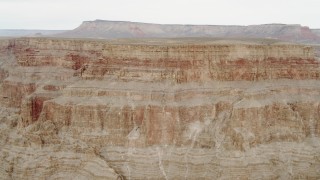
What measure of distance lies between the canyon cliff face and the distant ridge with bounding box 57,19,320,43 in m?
99.3

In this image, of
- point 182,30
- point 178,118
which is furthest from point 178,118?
point 182,30

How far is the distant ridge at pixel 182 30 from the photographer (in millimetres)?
164125

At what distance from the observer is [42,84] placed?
68.9 metres

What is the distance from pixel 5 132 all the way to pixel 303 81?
35.3m

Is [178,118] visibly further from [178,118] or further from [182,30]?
[182,30]

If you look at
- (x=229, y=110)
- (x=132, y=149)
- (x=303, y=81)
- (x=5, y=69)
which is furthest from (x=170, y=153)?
(x=5, y=69)

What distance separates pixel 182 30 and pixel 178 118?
118487 millimetres

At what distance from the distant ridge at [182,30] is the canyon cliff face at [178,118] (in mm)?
99342

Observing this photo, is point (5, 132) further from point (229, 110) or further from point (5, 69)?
point (229, 110)

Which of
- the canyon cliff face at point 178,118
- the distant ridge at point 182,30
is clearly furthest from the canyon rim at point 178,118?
the distant ridge at point 182,30

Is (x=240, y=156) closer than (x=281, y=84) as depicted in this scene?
Yes

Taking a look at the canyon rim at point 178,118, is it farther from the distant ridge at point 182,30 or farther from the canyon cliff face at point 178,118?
the distant ridge at point 182,30

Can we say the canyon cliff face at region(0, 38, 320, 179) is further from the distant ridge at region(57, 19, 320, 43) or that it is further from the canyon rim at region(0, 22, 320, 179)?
the distant ridge at region(57, 19, 320, 43)

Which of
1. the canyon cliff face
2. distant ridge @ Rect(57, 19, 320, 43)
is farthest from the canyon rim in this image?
distant ridge @ Rect(57, 19, 320, 43)
